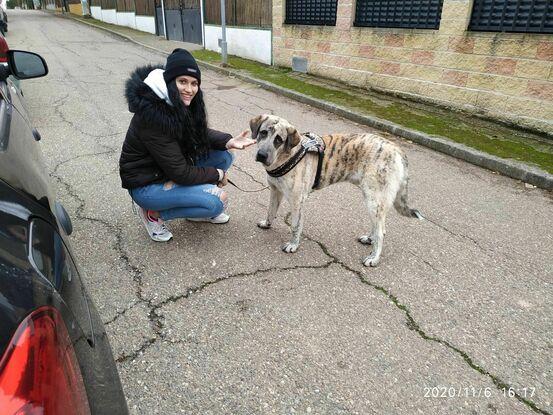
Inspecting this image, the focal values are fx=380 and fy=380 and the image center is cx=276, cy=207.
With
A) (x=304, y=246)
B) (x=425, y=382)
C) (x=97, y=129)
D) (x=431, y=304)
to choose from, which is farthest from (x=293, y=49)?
(x=425, y=382)

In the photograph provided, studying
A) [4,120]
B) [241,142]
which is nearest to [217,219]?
[241,142]

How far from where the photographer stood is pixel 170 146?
304 centimetres

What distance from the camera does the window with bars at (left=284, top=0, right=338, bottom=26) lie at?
998 centimetres

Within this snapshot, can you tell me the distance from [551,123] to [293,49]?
7.31 metres

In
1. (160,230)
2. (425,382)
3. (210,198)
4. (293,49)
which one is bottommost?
(425,382)

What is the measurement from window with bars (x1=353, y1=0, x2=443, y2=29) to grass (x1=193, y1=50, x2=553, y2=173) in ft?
5.09

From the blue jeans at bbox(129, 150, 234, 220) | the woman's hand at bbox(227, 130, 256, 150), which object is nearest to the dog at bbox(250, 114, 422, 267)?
the woman's hand at bbox(227, 130, 256, 150)

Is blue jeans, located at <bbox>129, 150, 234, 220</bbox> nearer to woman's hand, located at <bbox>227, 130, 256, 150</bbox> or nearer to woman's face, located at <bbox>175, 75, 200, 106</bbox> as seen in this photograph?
woman's hand, located at <bbox>227, 130, 256, 150</bbox>

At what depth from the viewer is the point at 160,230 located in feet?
11.6

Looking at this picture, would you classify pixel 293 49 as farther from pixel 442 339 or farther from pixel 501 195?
pixel 442 339

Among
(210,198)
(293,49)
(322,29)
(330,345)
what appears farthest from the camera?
(293,49)

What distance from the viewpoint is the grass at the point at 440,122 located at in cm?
578

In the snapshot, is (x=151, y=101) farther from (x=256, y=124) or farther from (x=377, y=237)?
(x=377, y=237)

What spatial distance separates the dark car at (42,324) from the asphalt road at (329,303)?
3.83 ft
